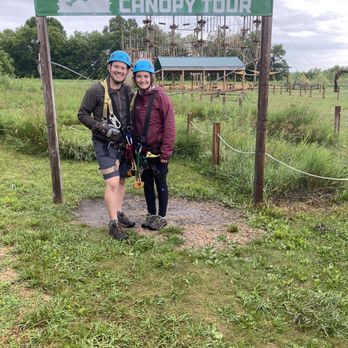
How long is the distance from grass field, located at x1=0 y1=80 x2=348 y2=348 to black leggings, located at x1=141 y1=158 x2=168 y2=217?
333 mm

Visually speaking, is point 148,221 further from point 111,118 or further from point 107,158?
point 111,118

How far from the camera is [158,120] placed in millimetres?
4031

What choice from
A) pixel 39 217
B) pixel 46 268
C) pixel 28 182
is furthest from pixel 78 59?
pixel 46 268

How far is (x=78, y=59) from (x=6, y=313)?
2094 cm

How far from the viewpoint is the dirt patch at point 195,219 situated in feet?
13.6

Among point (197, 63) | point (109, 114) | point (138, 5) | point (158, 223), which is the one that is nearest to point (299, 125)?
point (138, 5)

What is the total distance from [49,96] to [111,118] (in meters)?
1.24

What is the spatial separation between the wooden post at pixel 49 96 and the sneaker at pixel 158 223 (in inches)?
56.7

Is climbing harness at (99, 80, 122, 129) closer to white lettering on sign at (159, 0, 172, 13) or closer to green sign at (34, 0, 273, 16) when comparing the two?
green sign at (34, 0, 273, 16)

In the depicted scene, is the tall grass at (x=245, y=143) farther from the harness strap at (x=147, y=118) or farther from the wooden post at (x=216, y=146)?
the harness strap at (x=147, y=118)

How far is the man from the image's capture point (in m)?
3.85

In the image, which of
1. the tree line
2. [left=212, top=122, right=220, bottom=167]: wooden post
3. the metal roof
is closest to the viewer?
[left=212, top=122, right=220, bottom=167]: wooden post

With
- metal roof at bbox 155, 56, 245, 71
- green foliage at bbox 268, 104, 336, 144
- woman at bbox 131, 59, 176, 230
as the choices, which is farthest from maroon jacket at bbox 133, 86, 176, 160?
metal roof at bbox 155, 56, 245, 71

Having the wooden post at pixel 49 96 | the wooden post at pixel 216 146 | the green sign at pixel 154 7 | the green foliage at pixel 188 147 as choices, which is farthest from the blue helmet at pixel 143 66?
the green foliage at pixel 188 147
